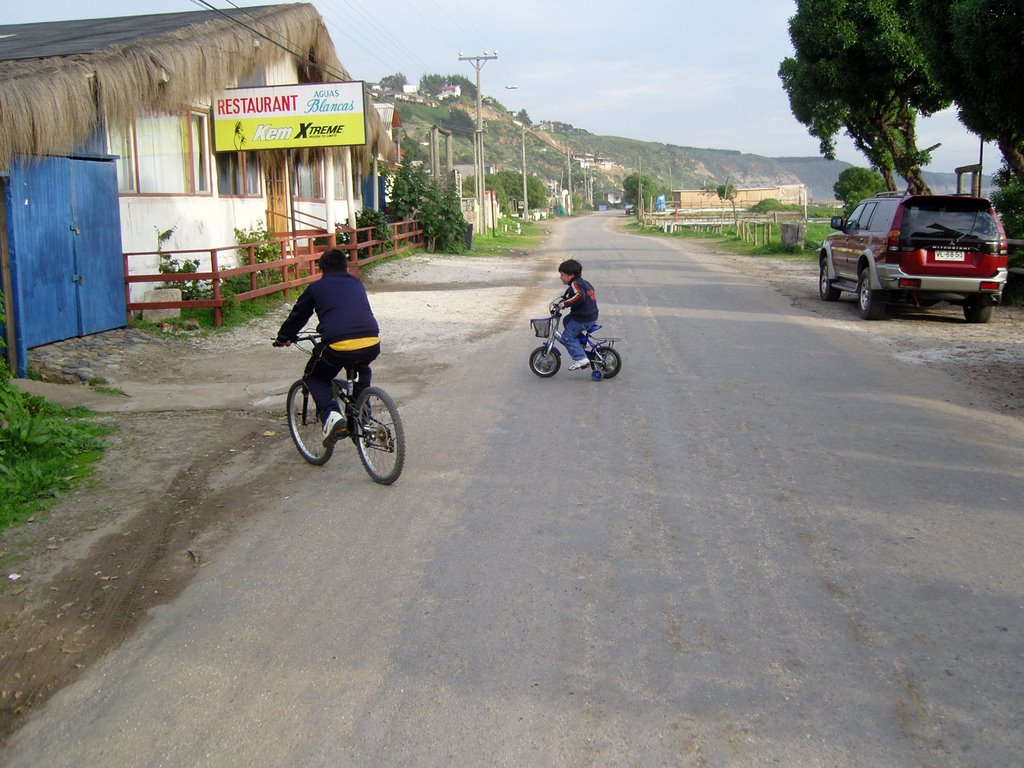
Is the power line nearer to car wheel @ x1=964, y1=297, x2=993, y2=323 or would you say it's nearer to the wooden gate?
the wooden gate

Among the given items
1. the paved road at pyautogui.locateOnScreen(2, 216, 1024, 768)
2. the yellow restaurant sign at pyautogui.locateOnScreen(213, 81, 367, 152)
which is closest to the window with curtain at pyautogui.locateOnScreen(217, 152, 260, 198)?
the yellow restaurant sign at pyautogui.locateOnScreen(213, 81, 367, 152)

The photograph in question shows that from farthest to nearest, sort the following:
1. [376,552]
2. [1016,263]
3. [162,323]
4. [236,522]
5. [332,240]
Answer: [332,240]
[1016,263]
[162,323]
[236,522]
[376,552]

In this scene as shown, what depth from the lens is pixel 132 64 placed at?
14133 mm

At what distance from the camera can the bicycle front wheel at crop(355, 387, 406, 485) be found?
21.7 feet

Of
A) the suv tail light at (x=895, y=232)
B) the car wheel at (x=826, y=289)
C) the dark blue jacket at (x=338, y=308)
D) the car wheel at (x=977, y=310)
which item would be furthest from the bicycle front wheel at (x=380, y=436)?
the car wheel at (x=826, y=289)

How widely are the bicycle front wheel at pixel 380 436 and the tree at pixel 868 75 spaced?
16.6m

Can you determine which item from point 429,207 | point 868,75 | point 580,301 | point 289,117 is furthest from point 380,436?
point 429,207

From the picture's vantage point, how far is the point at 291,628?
4.53 metres

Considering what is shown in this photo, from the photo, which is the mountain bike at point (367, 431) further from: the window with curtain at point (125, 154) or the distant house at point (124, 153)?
the window with curtain at point (125, 154)

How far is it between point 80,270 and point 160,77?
13.2ft

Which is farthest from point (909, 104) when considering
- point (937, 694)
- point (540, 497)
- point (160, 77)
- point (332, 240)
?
point (937, 694)

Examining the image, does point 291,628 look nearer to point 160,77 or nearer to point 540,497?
point 540,497

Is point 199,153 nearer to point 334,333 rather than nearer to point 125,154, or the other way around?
point 125,154

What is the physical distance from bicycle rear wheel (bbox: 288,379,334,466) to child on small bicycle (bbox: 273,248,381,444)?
219 mm
